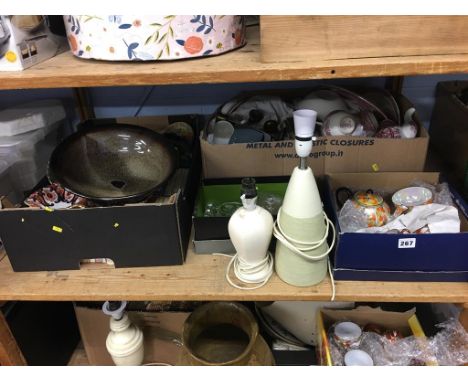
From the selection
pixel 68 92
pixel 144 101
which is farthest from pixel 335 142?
pixel 68 92

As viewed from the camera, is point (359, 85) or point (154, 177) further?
point (359, 85)

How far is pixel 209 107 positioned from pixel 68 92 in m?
0.44

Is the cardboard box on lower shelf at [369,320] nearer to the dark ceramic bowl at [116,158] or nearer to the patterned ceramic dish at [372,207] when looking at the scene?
the patterned ceramic dish at [372,207]

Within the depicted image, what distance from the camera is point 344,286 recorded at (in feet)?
2.79

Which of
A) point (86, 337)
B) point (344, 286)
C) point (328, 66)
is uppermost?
point (328, 66)

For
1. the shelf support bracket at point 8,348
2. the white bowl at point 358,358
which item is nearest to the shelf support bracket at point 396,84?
the white bowl at point 358,358

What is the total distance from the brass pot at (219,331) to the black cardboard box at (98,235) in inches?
10.4

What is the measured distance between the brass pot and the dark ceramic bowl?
40cm

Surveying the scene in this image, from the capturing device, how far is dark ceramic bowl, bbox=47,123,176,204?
3.10 feet

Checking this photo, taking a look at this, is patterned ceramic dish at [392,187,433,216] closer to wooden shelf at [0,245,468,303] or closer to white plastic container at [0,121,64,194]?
wooden shelf at [0,245,468,303]

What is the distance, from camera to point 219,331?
118 cm

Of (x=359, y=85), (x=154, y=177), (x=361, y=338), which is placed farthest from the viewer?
(x=359, y=85)

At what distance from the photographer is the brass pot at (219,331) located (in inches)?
42.3

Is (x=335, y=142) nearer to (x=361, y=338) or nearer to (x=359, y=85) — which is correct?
(x=359, y=85)
